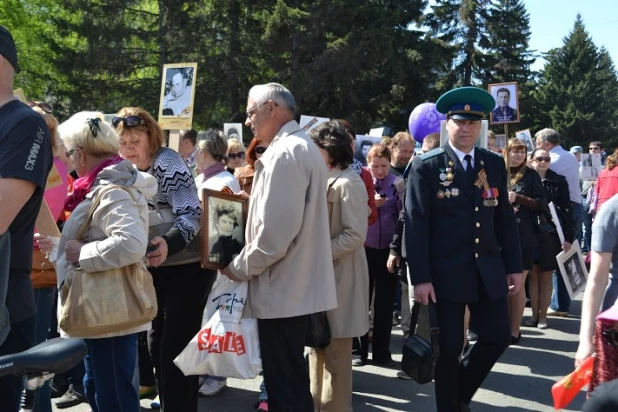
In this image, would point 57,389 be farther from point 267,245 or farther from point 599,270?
point 599,270

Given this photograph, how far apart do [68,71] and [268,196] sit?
2728cm

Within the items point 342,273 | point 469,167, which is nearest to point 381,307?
point 342,273

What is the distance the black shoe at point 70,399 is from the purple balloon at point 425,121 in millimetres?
5458

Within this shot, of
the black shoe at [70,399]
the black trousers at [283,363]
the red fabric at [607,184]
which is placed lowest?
the black shoe at [70,399]

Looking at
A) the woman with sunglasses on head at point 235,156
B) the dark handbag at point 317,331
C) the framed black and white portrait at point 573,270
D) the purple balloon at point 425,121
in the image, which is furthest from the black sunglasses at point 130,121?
the purple balloon at point 425,121

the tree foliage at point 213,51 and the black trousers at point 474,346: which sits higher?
the tree foliage at point 213,51

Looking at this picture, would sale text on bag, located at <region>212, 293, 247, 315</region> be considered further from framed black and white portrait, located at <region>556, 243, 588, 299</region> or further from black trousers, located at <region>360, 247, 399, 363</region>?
framed black and white portrait, located at <region>556, 243, 588, 299</region>

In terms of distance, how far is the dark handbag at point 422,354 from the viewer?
418 centimetres

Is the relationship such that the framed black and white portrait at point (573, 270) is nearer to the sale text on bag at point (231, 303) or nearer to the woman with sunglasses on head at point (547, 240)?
the woman with sunglasses on head at point (547, 240)

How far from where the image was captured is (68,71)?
93.5ft

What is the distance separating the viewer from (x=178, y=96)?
714 cm

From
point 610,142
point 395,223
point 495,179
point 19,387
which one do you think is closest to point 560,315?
point 395,223

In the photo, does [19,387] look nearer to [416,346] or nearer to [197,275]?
[197,275]

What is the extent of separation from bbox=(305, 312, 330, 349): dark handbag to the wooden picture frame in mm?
621
